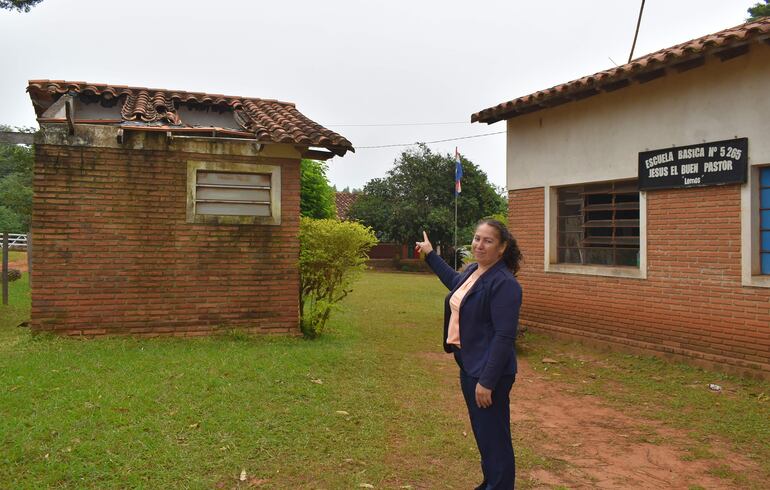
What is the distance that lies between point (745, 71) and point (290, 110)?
6855 millimetres

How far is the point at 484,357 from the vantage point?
3.07 m

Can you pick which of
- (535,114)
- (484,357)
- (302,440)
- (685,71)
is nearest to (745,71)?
(685,71)

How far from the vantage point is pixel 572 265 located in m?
9.20

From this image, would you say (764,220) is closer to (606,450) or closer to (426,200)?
(606,450)

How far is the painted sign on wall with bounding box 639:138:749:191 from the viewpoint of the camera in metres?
Answer: 6.78

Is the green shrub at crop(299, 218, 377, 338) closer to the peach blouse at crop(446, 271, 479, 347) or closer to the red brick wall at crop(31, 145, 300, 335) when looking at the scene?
the red brick wall at crop(31, 145, 300, 335)

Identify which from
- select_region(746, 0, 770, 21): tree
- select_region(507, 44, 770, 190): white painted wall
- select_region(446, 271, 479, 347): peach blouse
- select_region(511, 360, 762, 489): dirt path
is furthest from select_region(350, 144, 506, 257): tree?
select_region(446, 271, 479, 347): peach blouse

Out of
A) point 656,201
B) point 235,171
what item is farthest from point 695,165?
point 235,171

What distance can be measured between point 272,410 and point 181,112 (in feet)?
20.7

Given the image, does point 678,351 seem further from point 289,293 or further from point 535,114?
point 289,293

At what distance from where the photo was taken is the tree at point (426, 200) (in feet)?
98.3

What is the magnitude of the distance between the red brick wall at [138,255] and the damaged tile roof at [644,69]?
4175 millimetres

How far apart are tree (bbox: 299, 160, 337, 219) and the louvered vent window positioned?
2049mm

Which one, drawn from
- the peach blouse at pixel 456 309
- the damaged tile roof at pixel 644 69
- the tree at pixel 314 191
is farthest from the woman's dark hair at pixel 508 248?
the tree at pixel 314 191
